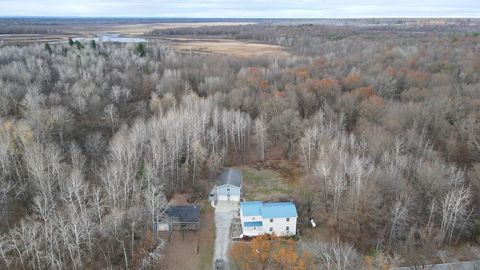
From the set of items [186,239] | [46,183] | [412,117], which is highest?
[412,117]

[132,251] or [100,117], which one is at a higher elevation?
[100,117]

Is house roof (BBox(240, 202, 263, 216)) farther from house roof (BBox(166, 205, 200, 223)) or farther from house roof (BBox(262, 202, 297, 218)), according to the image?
house roof (BBox(166, 205, 200, 223))

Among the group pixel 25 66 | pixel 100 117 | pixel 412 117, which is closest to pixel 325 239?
pixel 412 117

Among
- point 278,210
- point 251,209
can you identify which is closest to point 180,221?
point 251,209

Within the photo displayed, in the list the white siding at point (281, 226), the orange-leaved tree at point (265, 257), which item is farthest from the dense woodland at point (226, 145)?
the white siding at point (281, 226)

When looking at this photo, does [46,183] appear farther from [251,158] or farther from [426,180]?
[426,180]
